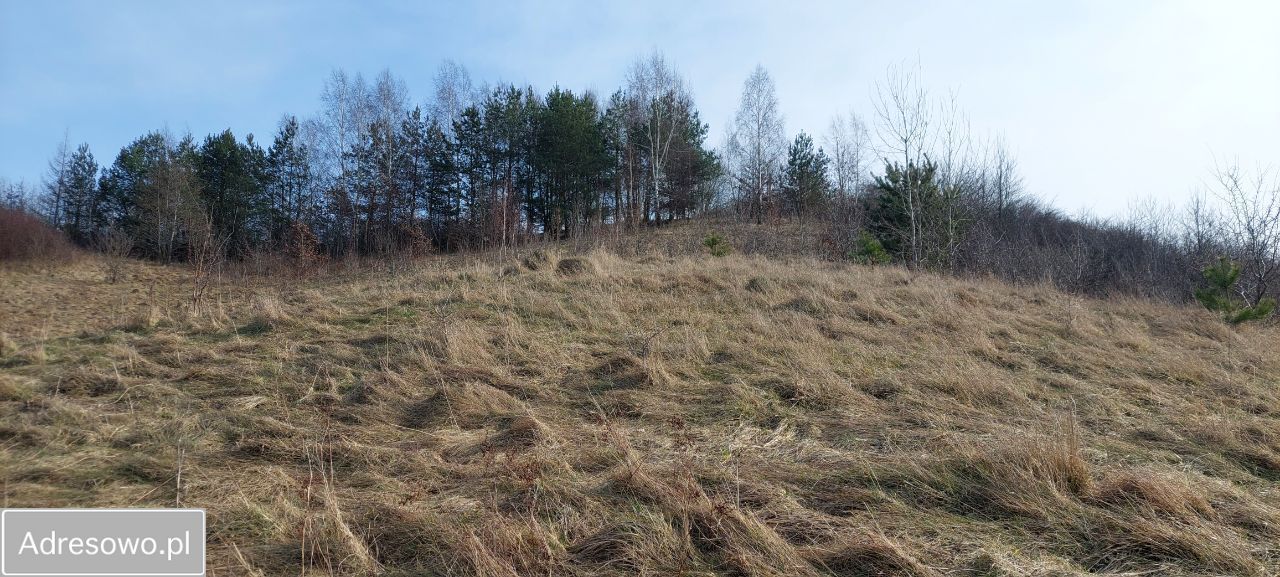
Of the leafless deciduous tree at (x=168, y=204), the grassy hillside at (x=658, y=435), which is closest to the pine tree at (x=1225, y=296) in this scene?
the grassy hillside at (x=658, y=435)

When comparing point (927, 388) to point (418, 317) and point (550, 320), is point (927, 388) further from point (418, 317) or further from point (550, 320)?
point (418, 317)

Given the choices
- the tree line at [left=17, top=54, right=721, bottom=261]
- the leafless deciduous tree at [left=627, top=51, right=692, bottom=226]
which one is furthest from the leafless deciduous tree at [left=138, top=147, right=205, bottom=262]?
the leafless deciduous tree at [left=627, top=51, right=692, bottom=226]

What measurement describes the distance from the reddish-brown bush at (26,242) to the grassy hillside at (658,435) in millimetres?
16913

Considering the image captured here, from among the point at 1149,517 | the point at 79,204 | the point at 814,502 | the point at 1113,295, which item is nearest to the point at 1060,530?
the point at 1149,517

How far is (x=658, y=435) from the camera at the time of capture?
4352 mm

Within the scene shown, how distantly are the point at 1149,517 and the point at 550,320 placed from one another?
19.7 ft

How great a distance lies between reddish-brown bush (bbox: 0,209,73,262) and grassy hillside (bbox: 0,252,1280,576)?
55.5ft

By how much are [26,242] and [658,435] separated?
25445 mm

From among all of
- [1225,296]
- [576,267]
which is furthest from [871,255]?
[576,267]

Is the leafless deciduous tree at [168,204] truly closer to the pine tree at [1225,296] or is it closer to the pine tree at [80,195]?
the pine tree at [80,195]

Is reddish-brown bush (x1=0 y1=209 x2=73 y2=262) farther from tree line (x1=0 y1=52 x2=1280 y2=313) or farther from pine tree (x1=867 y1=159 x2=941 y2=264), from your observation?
pine tree (x1=867 y1=159 x2=941 y2=264)

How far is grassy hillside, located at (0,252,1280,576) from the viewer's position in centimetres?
269

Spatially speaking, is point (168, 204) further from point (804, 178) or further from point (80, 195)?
point (804, 178)

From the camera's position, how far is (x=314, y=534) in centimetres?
275
